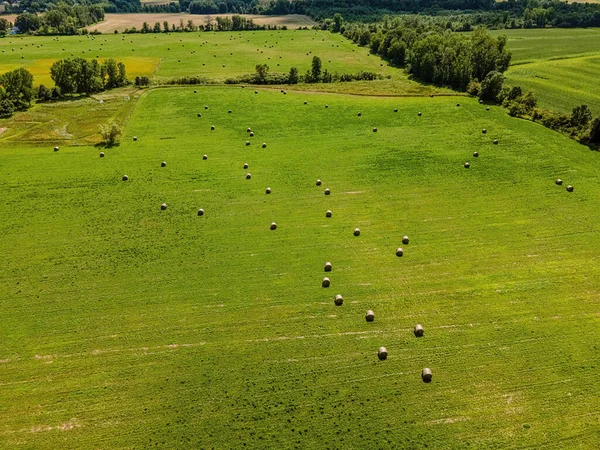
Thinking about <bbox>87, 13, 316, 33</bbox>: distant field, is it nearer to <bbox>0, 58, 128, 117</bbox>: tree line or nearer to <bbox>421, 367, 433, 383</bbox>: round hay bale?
<bbox>0, 58, 128, 117</bbox>: tree line

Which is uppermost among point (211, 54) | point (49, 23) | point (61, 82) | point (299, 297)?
point (49, 23)

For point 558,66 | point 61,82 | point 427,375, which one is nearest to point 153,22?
point 61,82

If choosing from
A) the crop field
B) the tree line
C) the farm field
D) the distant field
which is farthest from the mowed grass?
the distant field

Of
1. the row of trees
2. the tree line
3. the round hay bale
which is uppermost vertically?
the row of trees

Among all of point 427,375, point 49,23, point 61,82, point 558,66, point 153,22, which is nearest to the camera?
point 427,375

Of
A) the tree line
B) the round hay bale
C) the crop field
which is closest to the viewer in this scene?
the round hay bale

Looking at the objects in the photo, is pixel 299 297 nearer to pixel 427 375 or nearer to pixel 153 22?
pixel 427 375

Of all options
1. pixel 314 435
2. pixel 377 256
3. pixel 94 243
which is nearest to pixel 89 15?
pixel 94 243
